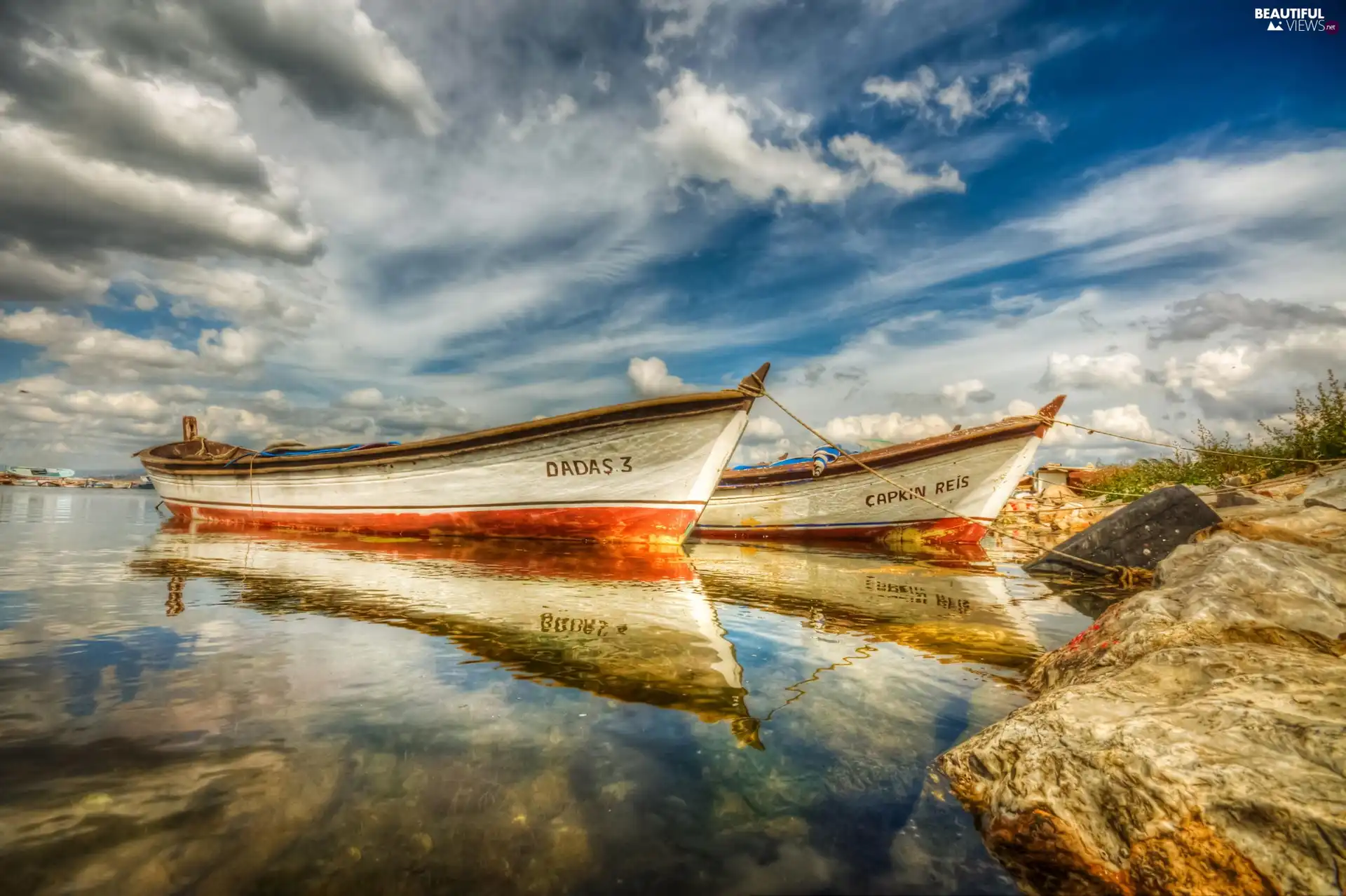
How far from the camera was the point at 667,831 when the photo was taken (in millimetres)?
1850

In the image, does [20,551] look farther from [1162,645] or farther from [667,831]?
[1162,645]

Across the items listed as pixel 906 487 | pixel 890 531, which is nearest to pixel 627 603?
pixel 906 487

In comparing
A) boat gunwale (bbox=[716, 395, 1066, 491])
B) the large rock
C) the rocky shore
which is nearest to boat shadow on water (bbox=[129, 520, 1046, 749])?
the rocky shore

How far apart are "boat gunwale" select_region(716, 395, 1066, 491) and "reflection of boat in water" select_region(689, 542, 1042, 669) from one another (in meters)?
4.20

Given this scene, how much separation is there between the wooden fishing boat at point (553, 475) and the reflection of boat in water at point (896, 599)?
5.62 feet

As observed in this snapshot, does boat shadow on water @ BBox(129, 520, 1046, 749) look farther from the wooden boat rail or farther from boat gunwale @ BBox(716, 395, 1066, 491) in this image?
boat gunwale @ BBox(716, 395, 1066, 491)

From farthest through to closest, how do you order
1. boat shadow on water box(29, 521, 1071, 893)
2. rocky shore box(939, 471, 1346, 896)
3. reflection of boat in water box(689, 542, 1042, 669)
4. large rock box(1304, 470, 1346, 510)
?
large rock box(1304, 470, 1346, 510)
reflection of boat in water box(689, 542, 1042, 669)
boat shadow on water box(29, 521, 1071, 893)
rocky shore box(939, 471, 1346, 896)

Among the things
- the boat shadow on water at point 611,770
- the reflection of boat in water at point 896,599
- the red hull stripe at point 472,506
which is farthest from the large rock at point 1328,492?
the red hull stripe at point 472,506

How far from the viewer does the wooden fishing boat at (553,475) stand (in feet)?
37.4

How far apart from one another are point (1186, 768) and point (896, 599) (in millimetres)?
5011

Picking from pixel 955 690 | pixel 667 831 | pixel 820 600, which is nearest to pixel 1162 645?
pixel 955 690

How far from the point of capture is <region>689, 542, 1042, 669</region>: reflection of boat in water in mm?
4496

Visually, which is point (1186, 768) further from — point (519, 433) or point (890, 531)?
point (890, 531)

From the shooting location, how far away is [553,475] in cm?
1205
